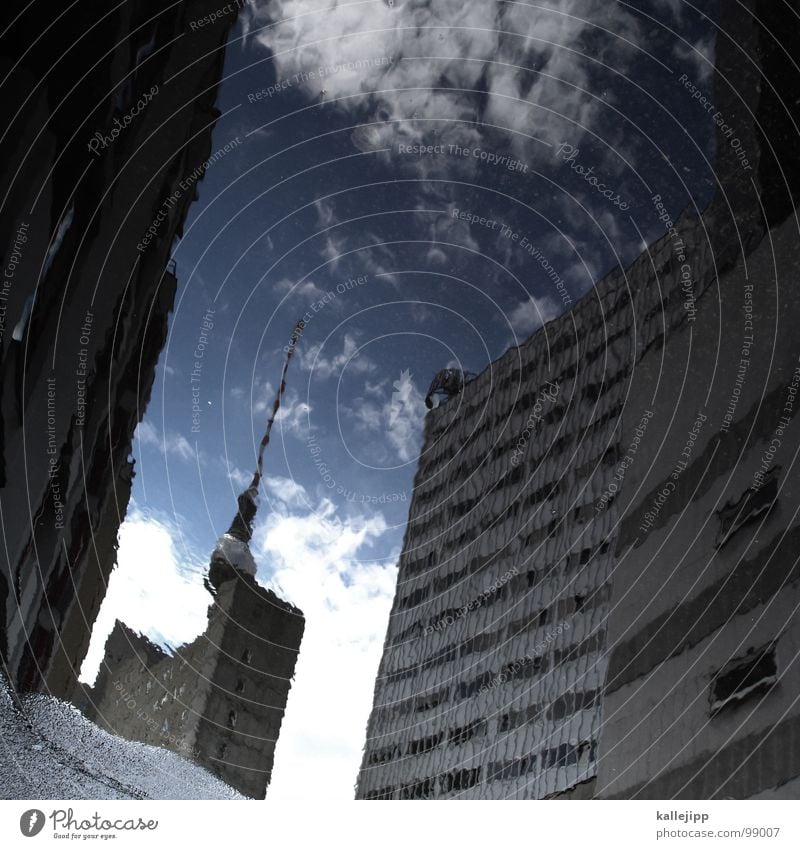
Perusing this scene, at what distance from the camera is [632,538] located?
240 inches

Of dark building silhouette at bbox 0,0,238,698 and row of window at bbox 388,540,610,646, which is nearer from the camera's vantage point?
dark building silhouette at bbox 0,0,238,698

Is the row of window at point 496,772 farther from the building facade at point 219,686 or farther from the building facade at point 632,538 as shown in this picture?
the building facade at point 219,686

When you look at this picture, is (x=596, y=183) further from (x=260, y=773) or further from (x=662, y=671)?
(x=260, y=773)

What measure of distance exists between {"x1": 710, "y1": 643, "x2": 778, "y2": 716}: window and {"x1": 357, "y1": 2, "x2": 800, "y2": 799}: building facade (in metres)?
0.01

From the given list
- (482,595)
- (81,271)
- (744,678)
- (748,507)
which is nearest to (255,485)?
(81,271)

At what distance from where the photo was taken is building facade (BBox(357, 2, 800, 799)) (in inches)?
199

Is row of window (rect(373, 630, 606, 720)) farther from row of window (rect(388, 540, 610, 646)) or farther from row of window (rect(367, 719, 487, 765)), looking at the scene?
row of window (rect(388, 540, 610, 646))

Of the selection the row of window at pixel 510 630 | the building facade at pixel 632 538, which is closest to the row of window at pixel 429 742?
the building facade at pixel 632 538

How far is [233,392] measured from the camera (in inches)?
241

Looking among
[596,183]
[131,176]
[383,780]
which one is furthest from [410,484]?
[131,176]

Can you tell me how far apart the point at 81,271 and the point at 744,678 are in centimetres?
447

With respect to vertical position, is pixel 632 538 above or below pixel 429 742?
above
